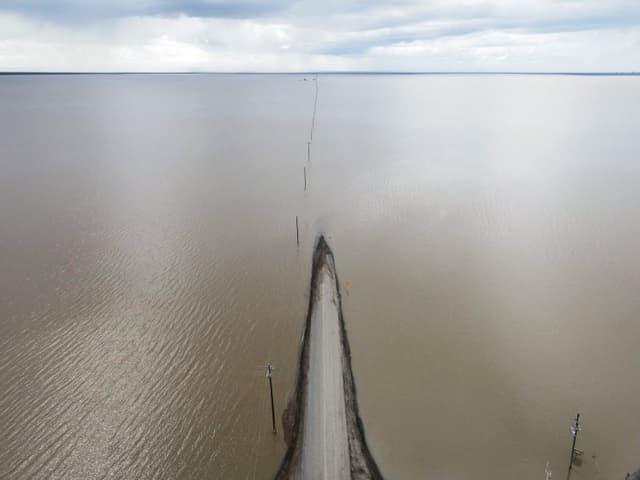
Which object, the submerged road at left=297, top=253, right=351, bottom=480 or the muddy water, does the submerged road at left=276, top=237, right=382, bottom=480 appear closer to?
the submerged road at left=297, top=253, right=351, bottom=480

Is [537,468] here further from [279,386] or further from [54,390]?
[54,390]

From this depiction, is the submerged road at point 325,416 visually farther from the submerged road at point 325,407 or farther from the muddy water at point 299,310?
the muddy water at point 299,310

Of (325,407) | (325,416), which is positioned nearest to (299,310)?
(325,407)

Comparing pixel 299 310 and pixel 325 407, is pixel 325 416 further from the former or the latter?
pixel 299 310

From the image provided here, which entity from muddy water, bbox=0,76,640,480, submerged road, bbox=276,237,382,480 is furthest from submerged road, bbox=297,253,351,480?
muddy water, bbox=0,76,640,480

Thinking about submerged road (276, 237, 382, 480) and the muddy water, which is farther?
the muddy water
